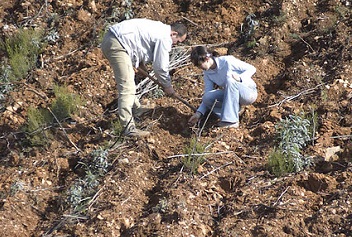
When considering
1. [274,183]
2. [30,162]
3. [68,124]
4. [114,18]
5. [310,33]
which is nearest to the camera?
[274,183]

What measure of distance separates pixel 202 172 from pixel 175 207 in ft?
1.66

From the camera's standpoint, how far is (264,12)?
7.41 meters

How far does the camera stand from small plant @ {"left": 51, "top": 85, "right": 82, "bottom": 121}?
6555mm

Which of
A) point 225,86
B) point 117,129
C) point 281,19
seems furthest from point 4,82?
point 281,19

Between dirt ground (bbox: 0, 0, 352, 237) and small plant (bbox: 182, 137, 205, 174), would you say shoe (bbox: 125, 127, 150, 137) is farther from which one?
small plant (bbox: 182, 137, 205, 174)

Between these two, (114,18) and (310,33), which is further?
(114,18)

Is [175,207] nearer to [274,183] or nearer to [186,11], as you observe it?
[274,183]

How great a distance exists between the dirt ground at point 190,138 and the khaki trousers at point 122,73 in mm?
264

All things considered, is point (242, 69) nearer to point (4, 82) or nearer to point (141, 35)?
point (141, 35)

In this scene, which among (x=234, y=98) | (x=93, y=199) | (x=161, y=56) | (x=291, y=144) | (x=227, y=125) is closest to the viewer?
(x=93, y=199)

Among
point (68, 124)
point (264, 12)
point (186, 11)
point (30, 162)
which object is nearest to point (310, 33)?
point (264, 12)

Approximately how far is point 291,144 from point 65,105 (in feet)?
7.52

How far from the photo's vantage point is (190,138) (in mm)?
6117

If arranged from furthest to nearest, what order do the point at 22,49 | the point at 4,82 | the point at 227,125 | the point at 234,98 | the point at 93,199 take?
the point at 22,49 → the point at 4,82 → the point at 227,125 → the point at 234,98 → the point at 93,199
